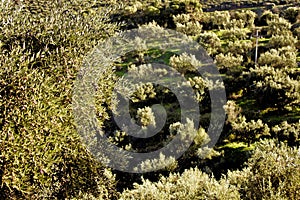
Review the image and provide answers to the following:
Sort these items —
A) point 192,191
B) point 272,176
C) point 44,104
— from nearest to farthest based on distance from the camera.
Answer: point 44,104 → point 272,176 → point 192,191

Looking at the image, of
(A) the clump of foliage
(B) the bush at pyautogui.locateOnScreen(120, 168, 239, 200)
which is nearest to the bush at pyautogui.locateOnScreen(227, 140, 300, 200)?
(B) the bush at pyautogui.locateOnScreen(120, 168, 239, 200)

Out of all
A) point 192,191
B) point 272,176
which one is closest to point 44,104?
point 192,191

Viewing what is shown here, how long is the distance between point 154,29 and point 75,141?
3147 centimetres

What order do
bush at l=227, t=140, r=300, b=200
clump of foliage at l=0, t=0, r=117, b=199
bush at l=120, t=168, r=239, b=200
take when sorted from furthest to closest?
bush at l=120, t=168, r=239, b=200 < bush at l=227, t=140, r=300, b=200 < clump of foliage at l=0, t=0, r=117, b=199

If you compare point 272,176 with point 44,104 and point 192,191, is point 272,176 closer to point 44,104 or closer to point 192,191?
point 192,191

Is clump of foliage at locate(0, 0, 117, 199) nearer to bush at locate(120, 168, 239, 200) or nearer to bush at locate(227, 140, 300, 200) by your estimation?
bush at locate(120, 168, 239, 200)

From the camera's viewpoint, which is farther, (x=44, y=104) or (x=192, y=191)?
(x=192, y=191)

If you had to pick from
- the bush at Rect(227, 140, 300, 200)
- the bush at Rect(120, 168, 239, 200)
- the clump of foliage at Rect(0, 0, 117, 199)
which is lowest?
the bush at Rect(120, 168, 239, 200)

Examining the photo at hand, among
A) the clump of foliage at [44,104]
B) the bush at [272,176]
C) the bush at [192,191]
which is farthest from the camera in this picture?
the bush at [192,191]

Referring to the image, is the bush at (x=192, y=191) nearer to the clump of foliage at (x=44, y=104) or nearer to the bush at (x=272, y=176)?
the bush at (x=272, y=176)

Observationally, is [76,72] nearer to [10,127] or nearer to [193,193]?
[10,127]

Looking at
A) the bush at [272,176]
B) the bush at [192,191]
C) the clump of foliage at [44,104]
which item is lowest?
the bush at [192,191]

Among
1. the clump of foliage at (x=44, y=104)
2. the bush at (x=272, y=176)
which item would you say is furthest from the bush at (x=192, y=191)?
the clump of foliage at (x=44, y=104)

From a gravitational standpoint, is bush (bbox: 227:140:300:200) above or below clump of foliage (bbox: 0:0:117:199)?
below
